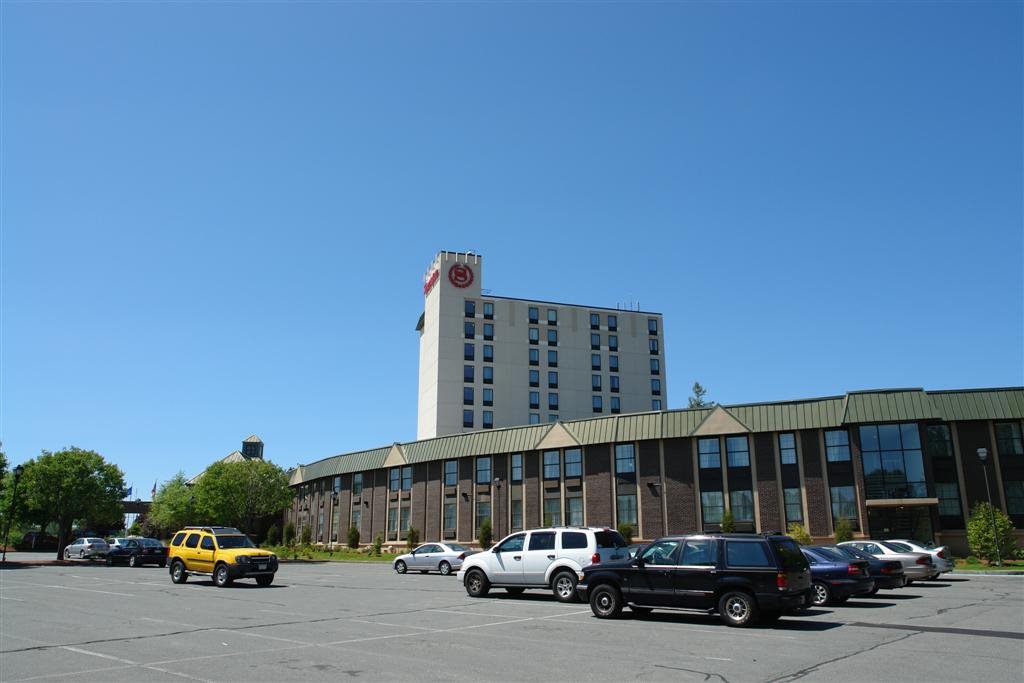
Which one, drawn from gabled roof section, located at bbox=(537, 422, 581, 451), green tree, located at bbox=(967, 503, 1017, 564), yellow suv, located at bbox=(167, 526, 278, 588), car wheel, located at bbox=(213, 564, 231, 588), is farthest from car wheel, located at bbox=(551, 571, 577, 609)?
gabled roof section, located at bbox=(537, 422, 581, 451)

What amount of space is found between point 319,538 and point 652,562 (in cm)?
6514

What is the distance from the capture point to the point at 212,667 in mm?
10367

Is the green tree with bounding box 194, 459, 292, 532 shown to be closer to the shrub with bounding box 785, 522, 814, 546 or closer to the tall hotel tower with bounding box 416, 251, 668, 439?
the tall hotel tower with bounding box 416, 251, 668, 439

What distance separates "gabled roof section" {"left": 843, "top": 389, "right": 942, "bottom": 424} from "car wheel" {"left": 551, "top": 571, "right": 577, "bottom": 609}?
96.5ft

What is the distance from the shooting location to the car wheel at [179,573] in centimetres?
2686

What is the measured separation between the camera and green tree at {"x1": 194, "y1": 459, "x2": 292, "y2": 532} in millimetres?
57062

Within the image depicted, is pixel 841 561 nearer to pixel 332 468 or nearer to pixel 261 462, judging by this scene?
pixel 261 462

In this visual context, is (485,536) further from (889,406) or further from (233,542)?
(233,542)

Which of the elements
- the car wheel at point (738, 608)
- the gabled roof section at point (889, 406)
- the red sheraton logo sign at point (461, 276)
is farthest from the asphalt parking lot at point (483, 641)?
the red sheraton logo sign at point (461, 276)

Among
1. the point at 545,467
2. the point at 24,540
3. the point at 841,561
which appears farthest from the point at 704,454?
the point at 24,540

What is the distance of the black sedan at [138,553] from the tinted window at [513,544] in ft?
94.4

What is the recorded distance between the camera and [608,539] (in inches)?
780

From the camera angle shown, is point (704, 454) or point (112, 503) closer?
point (704, 454)

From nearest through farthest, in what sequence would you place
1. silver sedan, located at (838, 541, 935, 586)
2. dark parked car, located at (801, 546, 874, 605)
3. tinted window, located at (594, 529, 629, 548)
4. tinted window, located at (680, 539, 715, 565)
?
1. tinted window, located at (680, 539, 715, 565)
2. dark parked car, located at (801, 546, 874, 605)
3. tinted window, located at (594, 529, 629, 548)
4. silver sedan, located at (838, 541, 935, 586)
